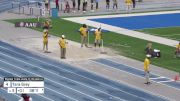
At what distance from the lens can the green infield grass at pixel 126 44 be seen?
104 feet

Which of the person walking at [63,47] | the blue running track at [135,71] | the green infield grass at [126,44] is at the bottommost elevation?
the blue running track at [135,71]

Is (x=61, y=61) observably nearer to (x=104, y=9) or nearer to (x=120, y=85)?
(x=120, y=85)

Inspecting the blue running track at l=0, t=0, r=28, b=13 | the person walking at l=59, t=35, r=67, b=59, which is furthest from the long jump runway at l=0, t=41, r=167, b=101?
the blue running track at l=0, t=0, r=28, b=13

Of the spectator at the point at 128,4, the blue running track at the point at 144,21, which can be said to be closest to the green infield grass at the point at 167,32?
the blue running track at the point at 144,21

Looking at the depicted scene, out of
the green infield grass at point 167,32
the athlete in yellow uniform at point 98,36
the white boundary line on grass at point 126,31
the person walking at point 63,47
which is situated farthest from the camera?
the green infield grass at point 167,32

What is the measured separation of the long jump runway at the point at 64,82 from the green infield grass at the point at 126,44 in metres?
4.24

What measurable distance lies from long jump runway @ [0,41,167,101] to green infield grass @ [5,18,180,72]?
13.9 feet

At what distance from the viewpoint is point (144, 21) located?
46344 mm

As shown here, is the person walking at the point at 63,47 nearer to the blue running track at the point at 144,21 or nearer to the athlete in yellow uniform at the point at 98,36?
the athlete in yellow uniform at the point at 98,36

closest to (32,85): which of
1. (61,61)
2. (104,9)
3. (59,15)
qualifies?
(61,61)

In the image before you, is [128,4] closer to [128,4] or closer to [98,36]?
[128,4]

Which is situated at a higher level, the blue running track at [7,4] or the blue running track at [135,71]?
the blue running track at [7,4]

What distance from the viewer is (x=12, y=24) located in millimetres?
43344

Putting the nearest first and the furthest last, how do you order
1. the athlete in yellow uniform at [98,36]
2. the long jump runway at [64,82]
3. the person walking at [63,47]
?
the long jump runway at [64,82]
the person walking at [63,47]
the athlete in yellow uniform at [98,36]
